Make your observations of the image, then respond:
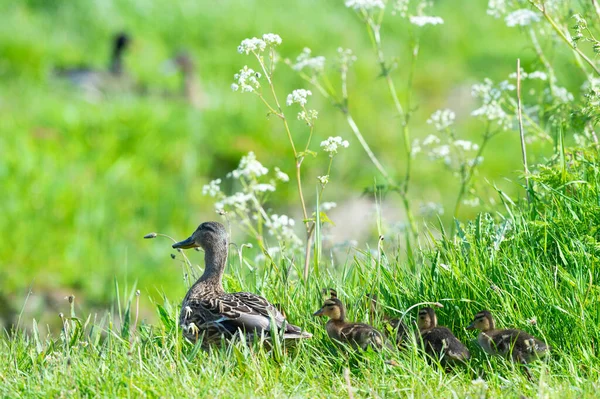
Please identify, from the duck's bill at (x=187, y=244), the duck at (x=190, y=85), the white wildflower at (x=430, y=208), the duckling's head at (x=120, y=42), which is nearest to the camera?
the duck's bill at (x=187, y=244)

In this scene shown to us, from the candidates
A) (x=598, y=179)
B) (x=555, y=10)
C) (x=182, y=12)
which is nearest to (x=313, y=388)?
(x=598, y=179)

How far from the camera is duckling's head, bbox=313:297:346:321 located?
17.3 feet

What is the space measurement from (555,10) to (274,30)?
26.6 ft

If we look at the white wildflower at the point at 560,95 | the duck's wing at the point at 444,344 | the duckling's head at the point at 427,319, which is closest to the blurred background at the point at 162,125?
the white wildflower at the point at 560,95

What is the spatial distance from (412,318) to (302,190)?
7468 mm

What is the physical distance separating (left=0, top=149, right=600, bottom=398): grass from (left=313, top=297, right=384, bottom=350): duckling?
72 millimetres

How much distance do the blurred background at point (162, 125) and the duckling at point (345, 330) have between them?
15.6ft

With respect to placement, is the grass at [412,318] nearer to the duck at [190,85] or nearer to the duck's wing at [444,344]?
the duck's wing at [444,344]

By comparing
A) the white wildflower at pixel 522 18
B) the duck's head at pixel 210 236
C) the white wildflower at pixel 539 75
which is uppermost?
the white wildflower at pixel 522 18

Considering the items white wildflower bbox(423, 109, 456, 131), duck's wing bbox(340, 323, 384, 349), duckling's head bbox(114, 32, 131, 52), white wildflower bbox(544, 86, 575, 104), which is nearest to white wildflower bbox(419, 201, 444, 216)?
white wildflower bbox(423, 109, 456, 131)

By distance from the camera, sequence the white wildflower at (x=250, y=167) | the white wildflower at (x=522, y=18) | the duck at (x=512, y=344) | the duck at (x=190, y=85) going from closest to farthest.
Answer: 1. the duck at (x=512, y=344)
2. the white wildflower at (x=250, y=167)
3. the white wildflower at (x=522, y=18)
4. the duck at (x=190, y=85)

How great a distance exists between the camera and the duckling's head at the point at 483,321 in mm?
5113

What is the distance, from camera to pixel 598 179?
19.1 feet

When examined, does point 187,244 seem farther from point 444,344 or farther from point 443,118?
point 443,118
